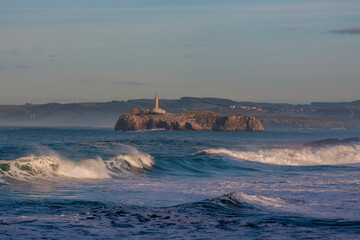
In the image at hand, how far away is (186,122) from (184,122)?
0.94 metres

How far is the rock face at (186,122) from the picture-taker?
137500 mm

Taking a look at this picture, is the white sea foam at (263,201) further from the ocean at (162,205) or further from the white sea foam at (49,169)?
the white sea foam at (49,169)

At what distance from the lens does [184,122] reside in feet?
477

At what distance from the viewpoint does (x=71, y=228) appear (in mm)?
9492

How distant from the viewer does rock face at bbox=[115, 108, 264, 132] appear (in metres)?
138

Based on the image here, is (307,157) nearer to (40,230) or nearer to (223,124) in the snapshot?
(40,230)

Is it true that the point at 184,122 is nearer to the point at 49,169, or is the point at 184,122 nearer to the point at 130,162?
the point at 130,162

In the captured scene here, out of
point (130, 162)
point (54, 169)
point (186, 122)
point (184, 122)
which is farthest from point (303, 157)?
point (186, 122)

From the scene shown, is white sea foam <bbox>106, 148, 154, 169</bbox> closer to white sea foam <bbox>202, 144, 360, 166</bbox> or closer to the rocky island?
white sea foam <bbox>202, 144, 360, 166</bbox>

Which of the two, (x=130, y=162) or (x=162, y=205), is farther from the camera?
(x=130, y=162)

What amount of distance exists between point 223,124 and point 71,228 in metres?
141

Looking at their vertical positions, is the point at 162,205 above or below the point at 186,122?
below

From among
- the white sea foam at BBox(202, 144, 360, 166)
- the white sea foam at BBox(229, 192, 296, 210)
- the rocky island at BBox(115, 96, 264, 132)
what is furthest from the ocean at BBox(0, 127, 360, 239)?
the rocky island at BBox(115, 96, 264, 132)

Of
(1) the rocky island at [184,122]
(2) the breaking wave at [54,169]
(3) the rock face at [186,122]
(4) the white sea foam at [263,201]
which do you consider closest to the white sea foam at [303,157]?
(2) the breaking wave at [54,169]
